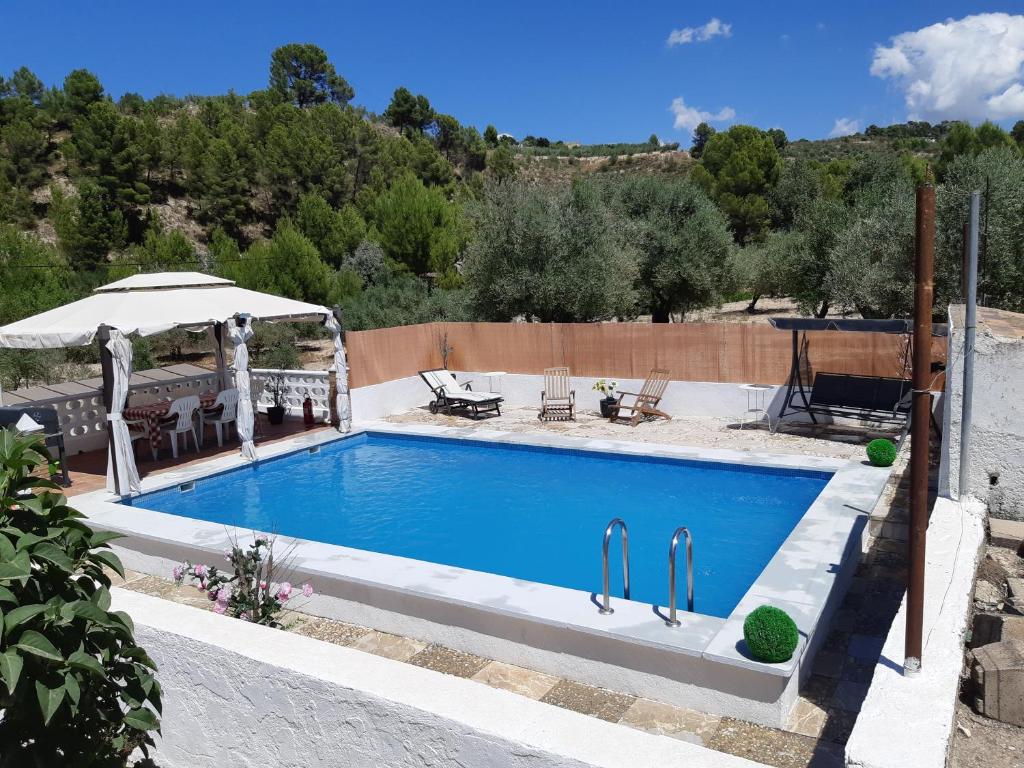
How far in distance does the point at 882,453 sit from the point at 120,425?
9.88 metres

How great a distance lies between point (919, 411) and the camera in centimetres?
342

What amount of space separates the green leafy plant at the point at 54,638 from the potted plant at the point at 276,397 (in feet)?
40.4

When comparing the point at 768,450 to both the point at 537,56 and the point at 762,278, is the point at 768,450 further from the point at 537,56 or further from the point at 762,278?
the point at 537,56

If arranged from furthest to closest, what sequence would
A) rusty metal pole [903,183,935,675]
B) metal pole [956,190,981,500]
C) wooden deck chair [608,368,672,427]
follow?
wooden deck chair [608,368,672,427], metal pole [956,190,981,500], rusty metal pole [903,183,935,675]

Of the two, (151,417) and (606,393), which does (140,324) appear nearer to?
(151,417)

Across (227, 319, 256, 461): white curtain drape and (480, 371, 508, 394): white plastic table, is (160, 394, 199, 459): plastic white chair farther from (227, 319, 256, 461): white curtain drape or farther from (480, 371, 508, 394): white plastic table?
(480, 371, 508, 394): white plastic table

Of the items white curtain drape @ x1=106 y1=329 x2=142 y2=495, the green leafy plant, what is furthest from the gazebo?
the green leafy plant

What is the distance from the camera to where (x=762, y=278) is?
29.2 meters

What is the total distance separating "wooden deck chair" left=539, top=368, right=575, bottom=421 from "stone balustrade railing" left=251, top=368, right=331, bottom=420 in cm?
415

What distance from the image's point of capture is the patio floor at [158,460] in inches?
439

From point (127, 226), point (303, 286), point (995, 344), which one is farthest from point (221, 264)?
point (995, 344)

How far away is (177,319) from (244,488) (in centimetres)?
267

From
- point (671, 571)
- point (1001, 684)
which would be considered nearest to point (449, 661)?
point (671, 571)

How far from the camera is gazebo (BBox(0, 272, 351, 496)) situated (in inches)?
403
